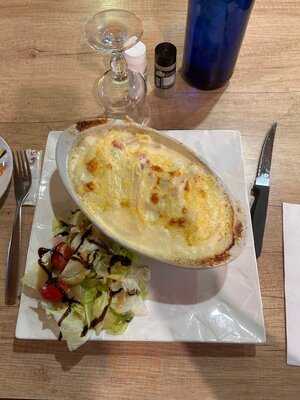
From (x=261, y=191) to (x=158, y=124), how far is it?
1.04ft

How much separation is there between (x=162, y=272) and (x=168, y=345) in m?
0.14

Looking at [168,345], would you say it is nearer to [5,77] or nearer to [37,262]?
[37,262]

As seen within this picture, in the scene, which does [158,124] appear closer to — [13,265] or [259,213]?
[259,213]

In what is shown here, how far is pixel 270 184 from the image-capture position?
3.20ft

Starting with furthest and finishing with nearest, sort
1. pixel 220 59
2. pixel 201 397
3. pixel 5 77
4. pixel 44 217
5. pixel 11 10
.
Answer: pixel 11 10 → pixel 5 77 → pixel 220 59 → pixel 44 217 → pixel 201 397

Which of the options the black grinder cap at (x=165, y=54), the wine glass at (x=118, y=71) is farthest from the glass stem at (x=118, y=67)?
the black grinder cap at (x=165, y=54)

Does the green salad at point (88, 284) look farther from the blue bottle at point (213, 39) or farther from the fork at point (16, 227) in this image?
the blue bottle at point (213, 39)

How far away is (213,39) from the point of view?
980 millimetres

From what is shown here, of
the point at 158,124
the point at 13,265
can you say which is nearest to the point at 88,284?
the point at 13,265

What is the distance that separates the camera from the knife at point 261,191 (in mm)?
886

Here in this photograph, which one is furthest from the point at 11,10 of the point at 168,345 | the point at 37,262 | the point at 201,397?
the point at 201,397

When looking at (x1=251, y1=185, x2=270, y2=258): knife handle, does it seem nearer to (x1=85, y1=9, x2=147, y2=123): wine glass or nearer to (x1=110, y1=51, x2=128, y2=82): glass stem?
(x1=85, y1=9, x2=147, y2=123): wine glass

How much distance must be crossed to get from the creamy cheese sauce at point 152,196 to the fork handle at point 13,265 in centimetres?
20

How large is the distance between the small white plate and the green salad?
19cm
